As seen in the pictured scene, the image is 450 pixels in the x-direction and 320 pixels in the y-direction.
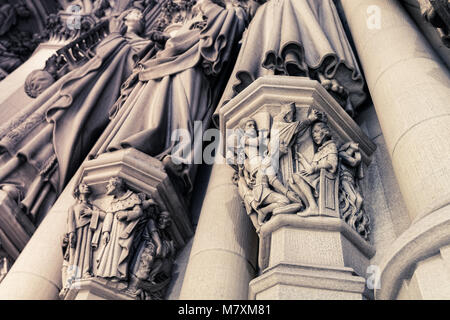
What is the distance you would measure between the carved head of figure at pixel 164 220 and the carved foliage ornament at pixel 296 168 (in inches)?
17.7

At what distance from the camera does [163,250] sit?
2.17 metres

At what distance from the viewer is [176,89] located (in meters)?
2.87

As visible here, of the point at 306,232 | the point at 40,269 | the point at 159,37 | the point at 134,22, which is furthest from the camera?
the point at 134,22

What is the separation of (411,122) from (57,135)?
81.4 inches

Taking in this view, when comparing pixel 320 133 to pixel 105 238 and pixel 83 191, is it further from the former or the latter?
pixel 83 191

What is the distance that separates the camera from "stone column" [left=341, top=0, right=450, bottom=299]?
1252mm

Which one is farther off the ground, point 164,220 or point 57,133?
point 57,133

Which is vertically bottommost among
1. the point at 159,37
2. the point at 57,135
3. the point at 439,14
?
the point at 57,135

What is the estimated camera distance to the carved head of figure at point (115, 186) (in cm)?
221

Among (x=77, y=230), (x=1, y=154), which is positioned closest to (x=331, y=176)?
(x=77, y=230)

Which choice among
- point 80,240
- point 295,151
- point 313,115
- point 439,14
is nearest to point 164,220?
point 80,240

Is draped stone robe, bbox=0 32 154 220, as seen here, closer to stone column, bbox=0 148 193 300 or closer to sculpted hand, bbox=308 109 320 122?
stone column, bbox=0 148 193 300

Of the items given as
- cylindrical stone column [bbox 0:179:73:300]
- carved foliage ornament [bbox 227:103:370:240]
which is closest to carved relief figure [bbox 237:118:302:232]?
carved foliage ornament [bbox 227:103:370:240]

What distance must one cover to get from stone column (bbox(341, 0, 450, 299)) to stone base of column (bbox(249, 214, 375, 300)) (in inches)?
5.5
